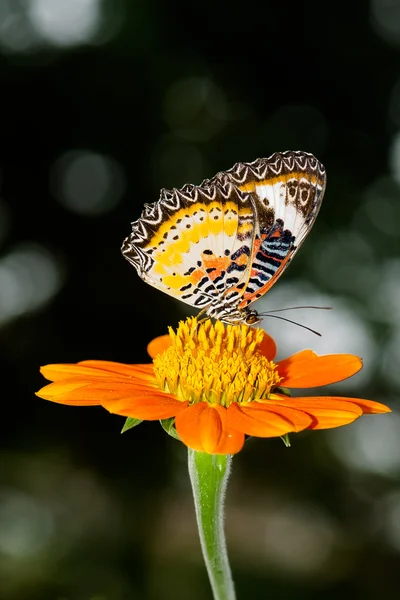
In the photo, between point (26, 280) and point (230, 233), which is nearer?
point (230, 233)

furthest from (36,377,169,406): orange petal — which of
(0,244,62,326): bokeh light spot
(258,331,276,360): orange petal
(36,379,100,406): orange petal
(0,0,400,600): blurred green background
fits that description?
(0,244,62,326): bokeh light spot

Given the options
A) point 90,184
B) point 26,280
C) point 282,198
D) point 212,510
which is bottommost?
point 212,510

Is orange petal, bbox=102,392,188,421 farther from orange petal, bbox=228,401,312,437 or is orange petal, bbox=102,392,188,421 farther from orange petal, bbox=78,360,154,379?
orange petal, bbox=78,360,154,379

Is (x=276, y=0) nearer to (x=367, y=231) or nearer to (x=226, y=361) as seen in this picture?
(x=367, y=231)

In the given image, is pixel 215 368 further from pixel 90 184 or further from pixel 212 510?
pixel 90 184

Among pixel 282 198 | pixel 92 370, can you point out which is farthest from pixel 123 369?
pixel 282 198

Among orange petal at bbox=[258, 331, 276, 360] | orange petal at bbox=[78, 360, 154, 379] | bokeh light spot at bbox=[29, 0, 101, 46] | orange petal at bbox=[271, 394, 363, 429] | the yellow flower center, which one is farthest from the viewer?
bokeh light spot at bbox=[29, 0, 101, 46]

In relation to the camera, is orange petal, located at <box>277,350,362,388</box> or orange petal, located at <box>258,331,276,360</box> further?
orange petal, located at <box>258,331,276,360</box>
